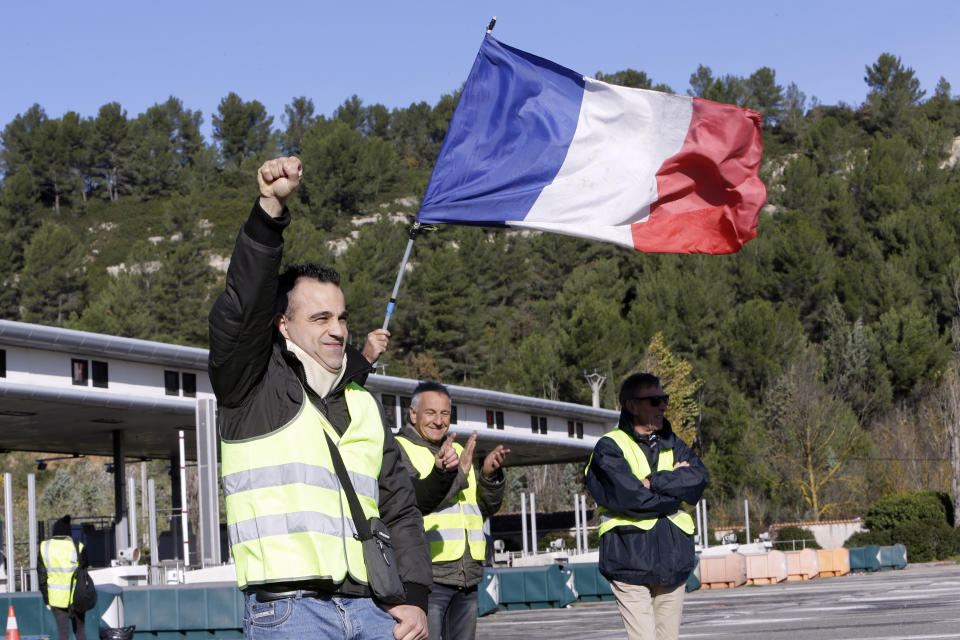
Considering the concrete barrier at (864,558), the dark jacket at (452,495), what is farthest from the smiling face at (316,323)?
the concrete barrier at (864,558)

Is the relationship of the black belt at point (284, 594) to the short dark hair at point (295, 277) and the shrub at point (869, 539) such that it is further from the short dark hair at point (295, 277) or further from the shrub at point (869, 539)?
the shrub at point (869, 539)

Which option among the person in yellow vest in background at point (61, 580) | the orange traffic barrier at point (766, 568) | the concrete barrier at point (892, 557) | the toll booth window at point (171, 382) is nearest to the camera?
the person in yellow vest in background at point (61, 580)

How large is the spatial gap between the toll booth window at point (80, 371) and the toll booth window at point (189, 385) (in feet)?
10.3

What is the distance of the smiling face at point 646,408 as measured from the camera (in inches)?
292

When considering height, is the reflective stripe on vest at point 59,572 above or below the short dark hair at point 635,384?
below

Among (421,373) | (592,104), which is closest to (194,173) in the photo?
(421,373)

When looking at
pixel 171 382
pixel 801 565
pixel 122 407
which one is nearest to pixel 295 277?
pixel 122 407

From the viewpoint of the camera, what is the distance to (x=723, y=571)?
2950cm

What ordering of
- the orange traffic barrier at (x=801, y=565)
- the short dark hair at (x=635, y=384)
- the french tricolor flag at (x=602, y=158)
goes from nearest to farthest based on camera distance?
the short dark hair at (x=635, y=384)
the french tricolor flag at (x=602, y=158)
the orange traffic barrier at (x=801, y=565)

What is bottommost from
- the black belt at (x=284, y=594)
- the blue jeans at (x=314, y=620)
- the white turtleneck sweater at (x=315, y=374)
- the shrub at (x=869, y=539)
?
the shrub at (x=869, y=539)

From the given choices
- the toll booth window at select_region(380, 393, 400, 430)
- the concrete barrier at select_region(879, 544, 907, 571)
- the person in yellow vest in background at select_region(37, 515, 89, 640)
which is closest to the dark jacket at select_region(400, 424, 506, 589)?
the person in yellow vest in background at select_region(37, 515, 89, 640)

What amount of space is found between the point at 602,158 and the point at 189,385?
2391cm

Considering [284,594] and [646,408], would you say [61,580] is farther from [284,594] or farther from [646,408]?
[284,594]

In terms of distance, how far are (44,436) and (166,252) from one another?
160 feet
